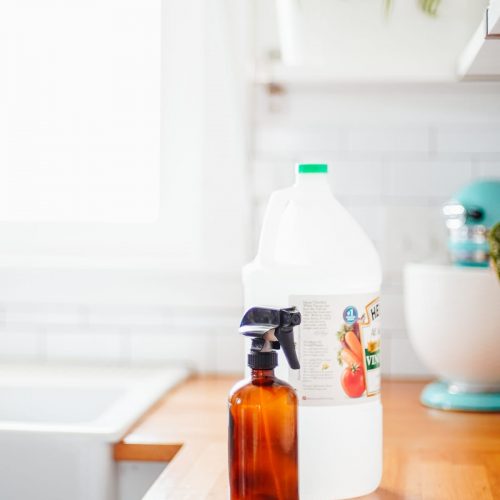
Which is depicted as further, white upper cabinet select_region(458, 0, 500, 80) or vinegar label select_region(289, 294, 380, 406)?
white upper cabinet select_region(458, 0, 500, 80)

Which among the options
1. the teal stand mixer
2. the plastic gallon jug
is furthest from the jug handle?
the teal stand mixer

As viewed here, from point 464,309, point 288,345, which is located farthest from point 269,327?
point 464,309

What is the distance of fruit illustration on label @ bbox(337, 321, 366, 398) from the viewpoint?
97 centimetres

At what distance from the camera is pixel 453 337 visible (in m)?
1.41

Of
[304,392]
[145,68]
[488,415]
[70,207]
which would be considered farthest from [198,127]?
[304,392]

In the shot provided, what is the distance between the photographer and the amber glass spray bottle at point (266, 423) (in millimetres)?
913

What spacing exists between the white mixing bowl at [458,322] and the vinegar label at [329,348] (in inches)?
17.8

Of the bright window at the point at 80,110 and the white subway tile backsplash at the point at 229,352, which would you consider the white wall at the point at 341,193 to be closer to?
the white subway tile backsplash at the point at 229,352

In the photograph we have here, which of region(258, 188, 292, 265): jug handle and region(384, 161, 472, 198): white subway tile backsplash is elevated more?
region(384, 161, 472, 198): white subway tile backsplash

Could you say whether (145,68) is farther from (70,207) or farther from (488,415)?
(488,415)

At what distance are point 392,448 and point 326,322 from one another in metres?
0.34

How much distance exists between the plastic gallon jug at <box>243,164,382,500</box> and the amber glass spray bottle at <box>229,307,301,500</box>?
5 centimetres

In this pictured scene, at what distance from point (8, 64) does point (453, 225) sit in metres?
0.99

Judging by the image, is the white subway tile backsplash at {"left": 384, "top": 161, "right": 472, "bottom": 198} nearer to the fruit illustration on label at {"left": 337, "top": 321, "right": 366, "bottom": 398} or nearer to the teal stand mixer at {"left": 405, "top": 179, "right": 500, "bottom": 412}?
the teal stand mixer at {"left": 405, "top": 179, "right": 500, "bottom": 412}
